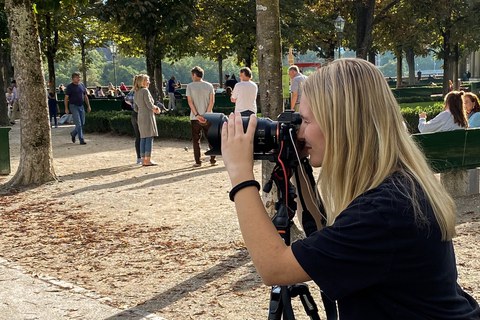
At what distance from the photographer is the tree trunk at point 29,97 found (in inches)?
405

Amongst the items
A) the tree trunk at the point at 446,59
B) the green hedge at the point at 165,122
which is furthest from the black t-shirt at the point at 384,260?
the tree trunk at the point at 446,59

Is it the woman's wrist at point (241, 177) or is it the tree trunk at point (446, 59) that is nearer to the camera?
the woman's wrist at point (241, 177)

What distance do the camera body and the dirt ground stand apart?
8.69ft

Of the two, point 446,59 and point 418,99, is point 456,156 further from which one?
point 446,59

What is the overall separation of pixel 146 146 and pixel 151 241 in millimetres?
5805

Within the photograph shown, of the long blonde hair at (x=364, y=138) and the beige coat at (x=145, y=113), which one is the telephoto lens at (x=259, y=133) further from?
the beige coat at (x=145, y=113)

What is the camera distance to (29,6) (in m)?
10.3

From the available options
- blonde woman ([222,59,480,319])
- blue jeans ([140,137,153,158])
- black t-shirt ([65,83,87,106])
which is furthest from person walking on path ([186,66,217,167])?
blonde woman ([222,59,480,319])

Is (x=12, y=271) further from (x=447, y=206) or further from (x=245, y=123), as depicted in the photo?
(x=447, y=206)

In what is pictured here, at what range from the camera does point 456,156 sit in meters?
Answer: 8.68

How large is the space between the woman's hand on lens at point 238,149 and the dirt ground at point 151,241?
9.34ft

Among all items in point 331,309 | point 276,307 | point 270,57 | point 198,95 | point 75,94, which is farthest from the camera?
point 75,94

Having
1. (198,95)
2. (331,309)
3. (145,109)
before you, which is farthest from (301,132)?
(145,109)

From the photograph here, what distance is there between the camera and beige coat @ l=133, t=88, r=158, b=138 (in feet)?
40.7
